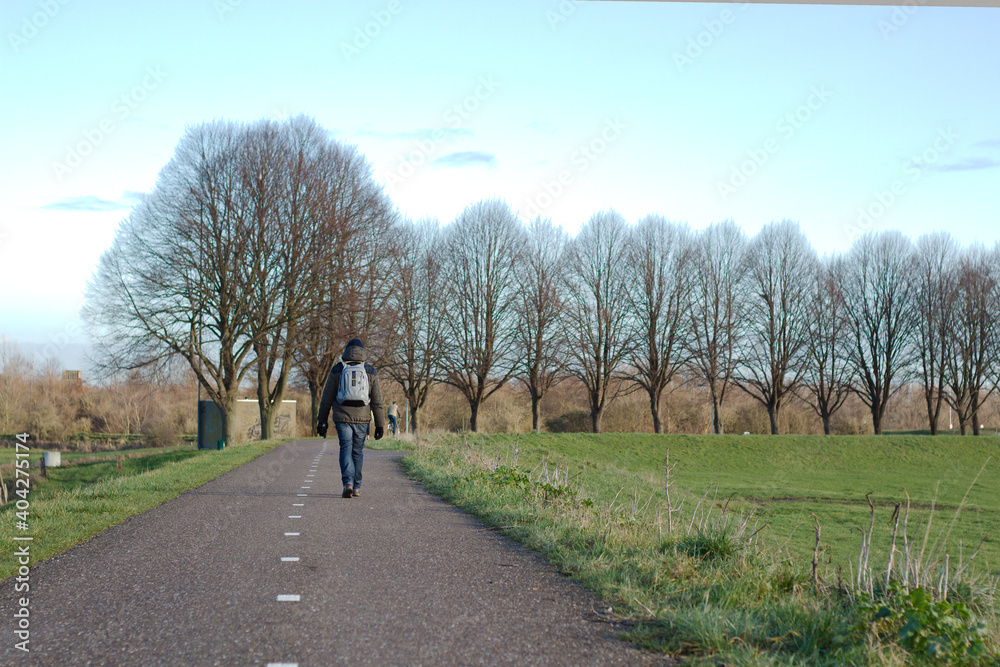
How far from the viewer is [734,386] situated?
50500mm

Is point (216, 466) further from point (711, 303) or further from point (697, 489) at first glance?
point (711, 303)

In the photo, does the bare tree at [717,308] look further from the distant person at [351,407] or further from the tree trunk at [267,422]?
the distant person at [351,407]

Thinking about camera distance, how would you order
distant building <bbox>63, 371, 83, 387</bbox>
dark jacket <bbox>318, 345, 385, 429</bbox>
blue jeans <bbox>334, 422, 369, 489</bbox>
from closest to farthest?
blue jeans <bbox>334, 422, 369, 489</bbox>
dark jacket <bbox>318, 345, 385, 429</bbox>
distant building <bbox>63, 371, 83, 387</bbox>

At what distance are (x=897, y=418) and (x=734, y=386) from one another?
24.8 meters

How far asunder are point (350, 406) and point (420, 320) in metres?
36.6

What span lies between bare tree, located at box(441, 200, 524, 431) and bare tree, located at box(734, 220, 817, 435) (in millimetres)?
16080

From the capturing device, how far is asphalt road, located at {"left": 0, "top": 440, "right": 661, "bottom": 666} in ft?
12.9

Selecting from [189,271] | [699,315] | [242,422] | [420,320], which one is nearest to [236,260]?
[189,271]

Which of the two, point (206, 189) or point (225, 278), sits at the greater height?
point (206, 189)

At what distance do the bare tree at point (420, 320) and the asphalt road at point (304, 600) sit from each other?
37.9m

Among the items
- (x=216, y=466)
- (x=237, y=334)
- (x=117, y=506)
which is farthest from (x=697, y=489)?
(x=117, y=506)

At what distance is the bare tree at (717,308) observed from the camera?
49.5m

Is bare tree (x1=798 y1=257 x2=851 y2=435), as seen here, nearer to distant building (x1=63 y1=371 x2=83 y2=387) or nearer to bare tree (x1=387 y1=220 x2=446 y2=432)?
bare tree (x1=387 y1=220 x2=446 y2=432)

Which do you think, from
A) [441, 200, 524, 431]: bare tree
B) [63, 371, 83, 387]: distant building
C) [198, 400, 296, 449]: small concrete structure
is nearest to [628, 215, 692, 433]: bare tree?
[441, 200, 524, 431]: bare tree
